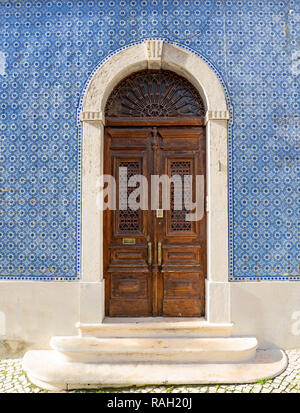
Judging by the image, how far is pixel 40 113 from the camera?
3779 millimetres

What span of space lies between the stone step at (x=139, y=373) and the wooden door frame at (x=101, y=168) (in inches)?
19.8

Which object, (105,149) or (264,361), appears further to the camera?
(105,149)

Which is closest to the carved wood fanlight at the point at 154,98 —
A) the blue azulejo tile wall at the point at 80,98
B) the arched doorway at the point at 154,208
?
the arched doorway at the point at 154,208

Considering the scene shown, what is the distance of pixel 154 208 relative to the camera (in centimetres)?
385

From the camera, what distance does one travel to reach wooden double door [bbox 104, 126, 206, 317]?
3.80 m

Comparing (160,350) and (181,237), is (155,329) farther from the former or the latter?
(181,237)

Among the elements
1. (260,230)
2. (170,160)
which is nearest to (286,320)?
(260,230)

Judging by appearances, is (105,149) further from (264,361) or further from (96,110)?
(264,361)

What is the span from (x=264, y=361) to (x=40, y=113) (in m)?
3.86

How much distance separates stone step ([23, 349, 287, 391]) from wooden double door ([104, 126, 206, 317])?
66cm

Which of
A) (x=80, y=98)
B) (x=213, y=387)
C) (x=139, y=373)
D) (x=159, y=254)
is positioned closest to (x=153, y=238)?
(x=159, y=254)

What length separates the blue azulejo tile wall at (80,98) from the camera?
3689mm

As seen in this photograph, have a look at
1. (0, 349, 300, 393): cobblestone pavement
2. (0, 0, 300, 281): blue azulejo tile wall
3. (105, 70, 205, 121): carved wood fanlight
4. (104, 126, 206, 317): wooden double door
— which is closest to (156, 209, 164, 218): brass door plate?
(104, 126, 206, 317): wooden double door

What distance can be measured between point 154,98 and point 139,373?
318 cm
